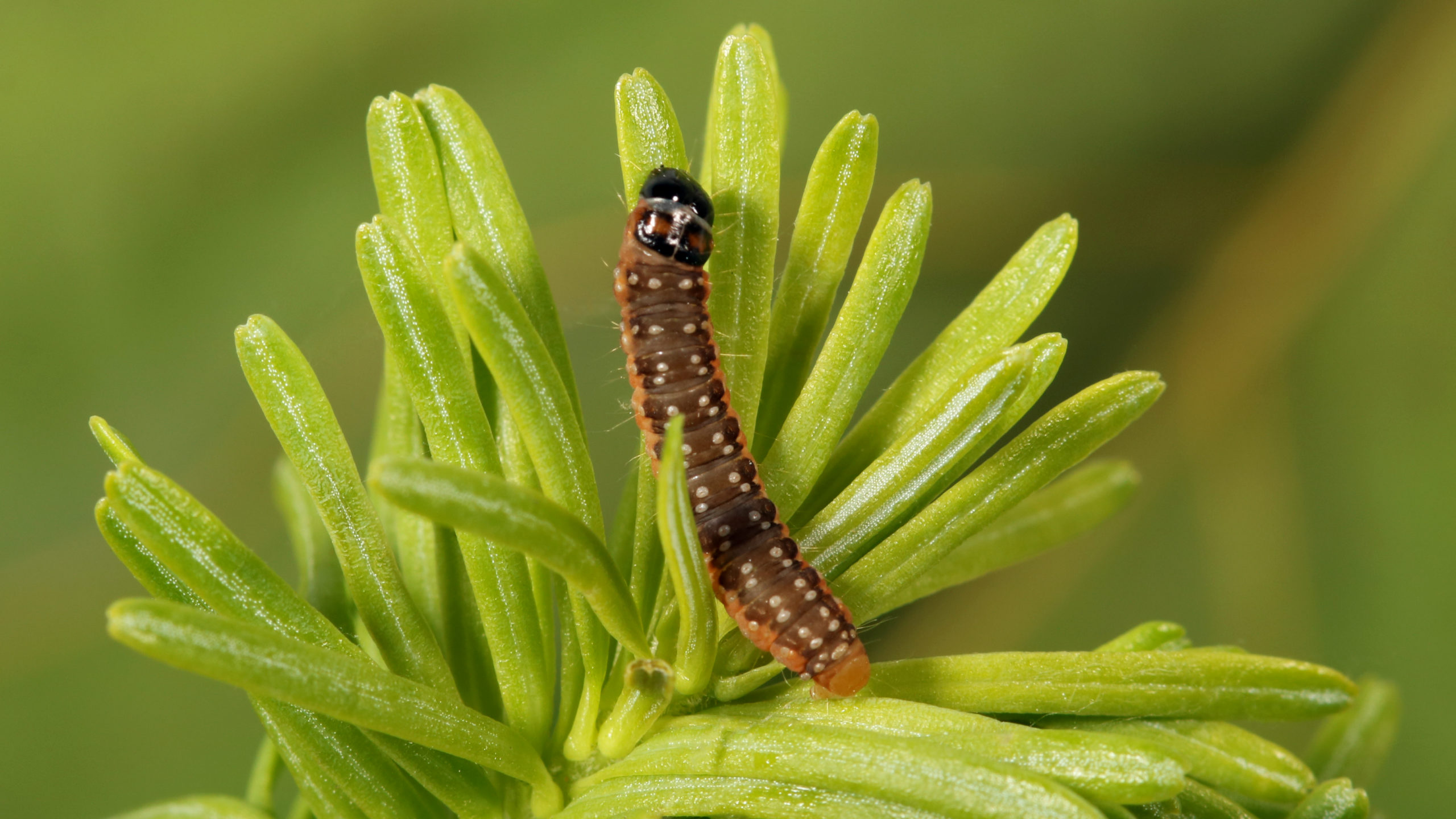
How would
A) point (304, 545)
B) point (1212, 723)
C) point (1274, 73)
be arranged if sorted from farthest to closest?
point (1274, 73) → point (304, 545) → point (1212, 723)

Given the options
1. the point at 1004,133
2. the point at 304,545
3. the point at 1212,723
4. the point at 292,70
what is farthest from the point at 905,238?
the point at 292,70

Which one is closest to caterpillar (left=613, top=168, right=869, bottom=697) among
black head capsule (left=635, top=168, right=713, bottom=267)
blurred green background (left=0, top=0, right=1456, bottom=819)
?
black head capsule (left=635, top=168, right=713, bottom=267)

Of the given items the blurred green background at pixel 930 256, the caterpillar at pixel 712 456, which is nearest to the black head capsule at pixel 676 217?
the caterpillar at pixel 712 456

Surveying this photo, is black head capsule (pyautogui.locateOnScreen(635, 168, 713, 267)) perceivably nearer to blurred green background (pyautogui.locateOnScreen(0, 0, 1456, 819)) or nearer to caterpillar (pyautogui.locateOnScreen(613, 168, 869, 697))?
caterpillar (pyautogui.locateOnScreen(613, 168, 869, 697))

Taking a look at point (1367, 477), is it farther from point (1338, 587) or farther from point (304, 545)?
point (304, 545)

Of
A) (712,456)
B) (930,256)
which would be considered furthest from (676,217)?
(930,256)

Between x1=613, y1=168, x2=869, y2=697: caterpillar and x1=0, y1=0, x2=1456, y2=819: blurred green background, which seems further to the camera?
x1=0, y1=0, x2=1456, y2=819: blurred green background
